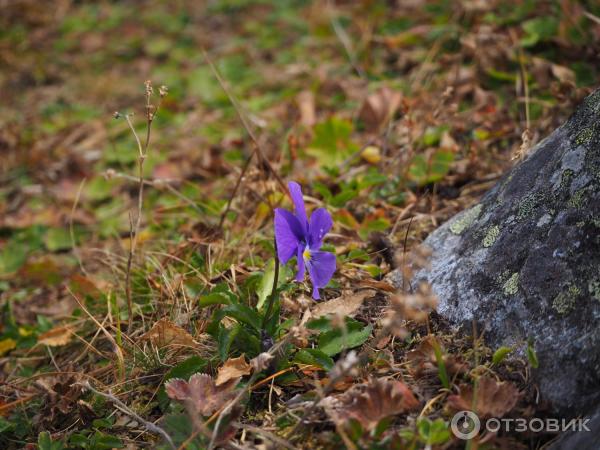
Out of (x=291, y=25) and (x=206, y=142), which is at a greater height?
(x=291, y=25)

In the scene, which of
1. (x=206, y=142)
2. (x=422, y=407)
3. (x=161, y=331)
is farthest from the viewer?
(x=206, y=142)

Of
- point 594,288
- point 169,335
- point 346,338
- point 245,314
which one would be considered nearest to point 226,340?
point 245,314

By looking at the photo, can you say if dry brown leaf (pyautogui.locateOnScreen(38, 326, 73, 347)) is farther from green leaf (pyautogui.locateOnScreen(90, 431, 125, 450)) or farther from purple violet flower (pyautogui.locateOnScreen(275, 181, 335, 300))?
purple violet flower (pyautogui.locateOnScreen(275, 181, 335, 300))

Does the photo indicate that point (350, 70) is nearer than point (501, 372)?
No

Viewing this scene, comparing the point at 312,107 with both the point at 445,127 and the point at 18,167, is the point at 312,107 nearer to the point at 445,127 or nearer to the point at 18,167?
the point at 445,127

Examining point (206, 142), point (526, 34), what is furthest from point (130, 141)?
point (526, 34)

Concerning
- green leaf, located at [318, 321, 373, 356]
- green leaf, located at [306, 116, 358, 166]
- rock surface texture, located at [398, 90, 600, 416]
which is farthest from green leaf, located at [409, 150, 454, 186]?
green leaf, located at [318, 321, 373, 356]
